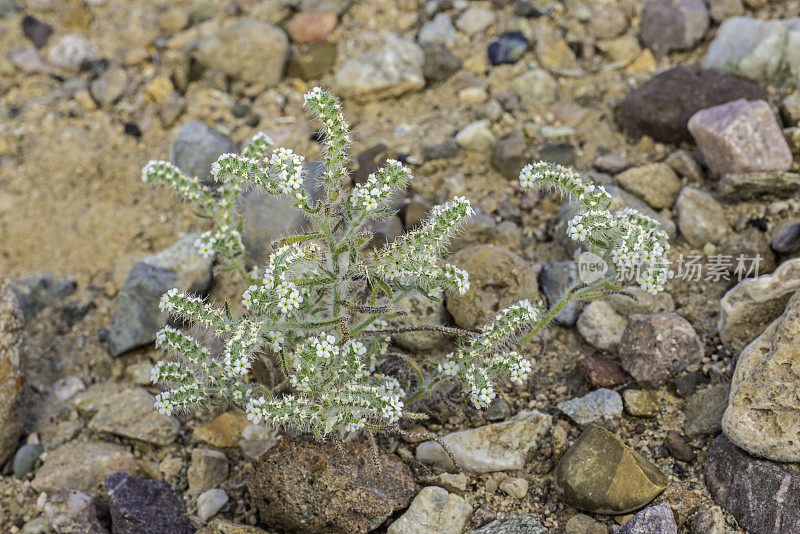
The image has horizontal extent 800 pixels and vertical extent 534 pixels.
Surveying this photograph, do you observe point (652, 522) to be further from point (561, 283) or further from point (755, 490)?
point (561, 283)

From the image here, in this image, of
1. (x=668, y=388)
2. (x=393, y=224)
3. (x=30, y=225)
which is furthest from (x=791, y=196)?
(x=30, y=225)

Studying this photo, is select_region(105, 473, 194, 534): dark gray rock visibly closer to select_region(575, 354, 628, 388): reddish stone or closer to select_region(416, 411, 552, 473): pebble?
select_region(416, 411, 552, 473): pebble

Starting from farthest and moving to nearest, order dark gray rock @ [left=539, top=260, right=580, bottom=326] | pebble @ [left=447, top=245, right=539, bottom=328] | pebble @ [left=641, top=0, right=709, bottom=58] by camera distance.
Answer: pebble @ [left=641, top=0, right=709, bottom=58], dark gray rock @ [left=539, top=260, right=580, bottom=326], pebble @ [left=447, top=245, right=539, bottom=328]

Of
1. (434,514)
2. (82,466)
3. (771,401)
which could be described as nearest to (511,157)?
(771,401)

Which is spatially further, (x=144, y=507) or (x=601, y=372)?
(x=601, y=372)

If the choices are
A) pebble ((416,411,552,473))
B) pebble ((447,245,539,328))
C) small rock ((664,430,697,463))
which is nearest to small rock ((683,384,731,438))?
small rock ((664,430,697,463))

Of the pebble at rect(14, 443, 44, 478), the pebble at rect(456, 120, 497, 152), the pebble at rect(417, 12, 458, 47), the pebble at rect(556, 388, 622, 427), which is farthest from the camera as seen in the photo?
the pebble at rect(417, 12, 458, 47)
